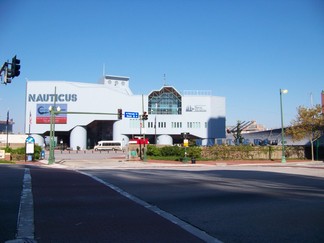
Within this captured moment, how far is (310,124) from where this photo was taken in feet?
159

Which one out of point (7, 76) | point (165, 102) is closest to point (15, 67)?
point (7, 76)

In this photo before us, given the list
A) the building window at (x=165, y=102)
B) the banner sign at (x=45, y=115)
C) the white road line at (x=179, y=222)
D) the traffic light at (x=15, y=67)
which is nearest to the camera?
the white road line at (x=179, y=222)

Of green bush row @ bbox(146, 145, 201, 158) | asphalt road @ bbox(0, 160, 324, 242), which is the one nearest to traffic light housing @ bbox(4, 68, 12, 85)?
asphalt road @ bbox(0, 160, 324, 242)

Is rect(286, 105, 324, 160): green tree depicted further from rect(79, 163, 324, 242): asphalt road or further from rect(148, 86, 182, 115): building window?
rect(148, 86, 182, 115): building window

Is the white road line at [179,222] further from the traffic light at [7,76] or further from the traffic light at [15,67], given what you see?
the traffic light at [7,76]

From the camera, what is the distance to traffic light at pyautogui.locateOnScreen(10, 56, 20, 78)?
1838 centimetres

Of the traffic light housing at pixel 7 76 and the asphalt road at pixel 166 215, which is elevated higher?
the traffic light housing at pixel 7 76

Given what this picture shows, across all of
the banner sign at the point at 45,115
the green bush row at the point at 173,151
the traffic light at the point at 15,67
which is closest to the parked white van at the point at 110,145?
the banner sign at the point at 45,115

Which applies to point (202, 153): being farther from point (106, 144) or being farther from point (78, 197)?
Answer: point (106, 144)

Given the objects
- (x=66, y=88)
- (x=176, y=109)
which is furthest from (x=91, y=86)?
(x=176, y=109)

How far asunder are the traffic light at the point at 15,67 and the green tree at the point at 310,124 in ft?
131

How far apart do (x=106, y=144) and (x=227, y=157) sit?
176 ft

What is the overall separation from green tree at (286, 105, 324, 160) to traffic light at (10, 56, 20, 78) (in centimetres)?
3994

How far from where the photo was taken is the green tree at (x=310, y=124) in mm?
48094
